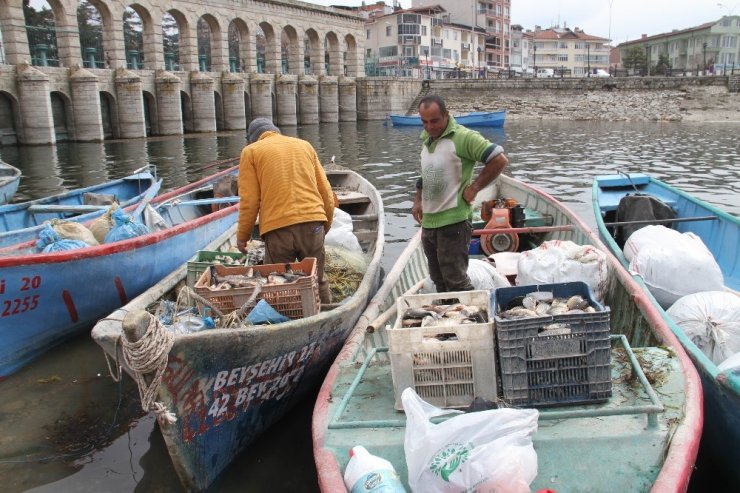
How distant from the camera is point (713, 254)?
786cm

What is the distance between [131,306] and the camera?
5066mm

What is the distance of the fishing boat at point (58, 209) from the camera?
797 cm

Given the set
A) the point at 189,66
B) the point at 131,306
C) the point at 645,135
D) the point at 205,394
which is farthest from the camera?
the point at 189,66

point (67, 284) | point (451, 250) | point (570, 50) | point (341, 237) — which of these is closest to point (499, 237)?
point (341, 237)

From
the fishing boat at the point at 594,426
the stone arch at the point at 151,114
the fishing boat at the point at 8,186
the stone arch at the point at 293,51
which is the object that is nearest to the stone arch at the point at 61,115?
the stone arch at the point at 151,114

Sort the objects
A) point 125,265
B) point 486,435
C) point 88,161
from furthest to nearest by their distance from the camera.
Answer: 1. point 88,161
2. point 125,265
3. point 486,435

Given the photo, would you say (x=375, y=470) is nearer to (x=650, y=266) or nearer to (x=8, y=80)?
(x=650, y=266)

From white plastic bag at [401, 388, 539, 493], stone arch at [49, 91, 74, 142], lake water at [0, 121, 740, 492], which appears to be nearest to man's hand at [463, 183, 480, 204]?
white plastic bag at [401, 388, 539, 493]

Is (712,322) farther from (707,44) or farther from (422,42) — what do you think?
(707,44)

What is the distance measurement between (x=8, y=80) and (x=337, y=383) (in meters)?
32.3

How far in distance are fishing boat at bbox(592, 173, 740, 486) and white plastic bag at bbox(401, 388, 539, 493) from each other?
1650 mm

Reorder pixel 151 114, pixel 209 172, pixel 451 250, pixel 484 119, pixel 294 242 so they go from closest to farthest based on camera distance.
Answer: pixel 451 250 < pixel 294 242 < pixel 209 172 < pixel 151 114 < pixel 484 119

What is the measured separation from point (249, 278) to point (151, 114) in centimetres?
3871

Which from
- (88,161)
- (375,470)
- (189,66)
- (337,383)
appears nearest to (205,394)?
(337,383)
